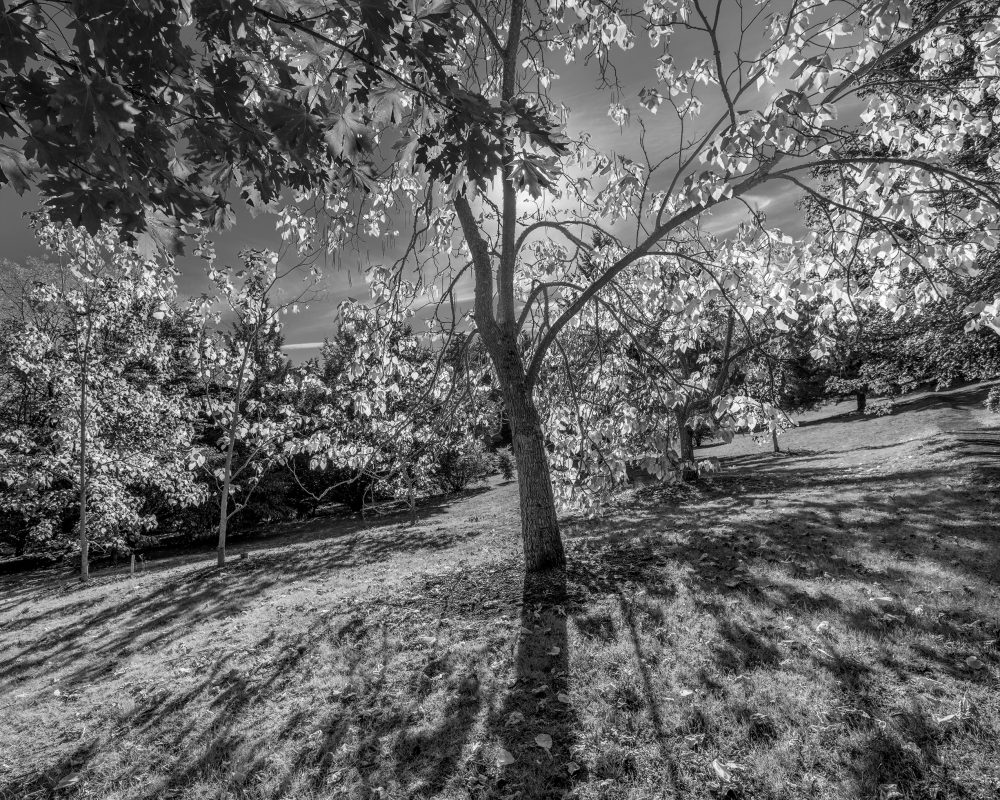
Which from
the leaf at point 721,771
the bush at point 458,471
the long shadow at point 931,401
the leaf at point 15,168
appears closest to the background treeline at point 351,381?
the leaf at point 721,771

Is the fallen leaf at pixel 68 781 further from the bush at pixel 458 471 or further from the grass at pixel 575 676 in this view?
the bush at pixel 458 471

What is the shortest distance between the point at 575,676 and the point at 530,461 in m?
2.51

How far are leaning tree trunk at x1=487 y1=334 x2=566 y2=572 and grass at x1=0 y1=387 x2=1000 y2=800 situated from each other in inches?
17.9

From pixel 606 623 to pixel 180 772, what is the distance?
3510 millimetres

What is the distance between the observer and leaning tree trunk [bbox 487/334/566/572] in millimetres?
6094

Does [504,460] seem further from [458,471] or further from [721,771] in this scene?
[721,771]

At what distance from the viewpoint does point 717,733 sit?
3.20 m

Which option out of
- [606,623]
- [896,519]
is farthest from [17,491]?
[896,519]

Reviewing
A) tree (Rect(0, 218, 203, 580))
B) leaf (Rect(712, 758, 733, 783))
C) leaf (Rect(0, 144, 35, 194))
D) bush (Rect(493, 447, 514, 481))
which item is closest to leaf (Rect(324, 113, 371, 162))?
leaf (Rect(0, 144, 35, 194))

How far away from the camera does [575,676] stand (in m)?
4.06

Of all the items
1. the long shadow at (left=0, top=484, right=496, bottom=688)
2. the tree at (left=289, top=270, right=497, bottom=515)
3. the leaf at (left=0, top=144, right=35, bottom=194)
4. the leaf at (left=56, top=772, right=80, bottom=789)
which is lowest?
the long shadow at (left=0, top=484, right=496, bottom=688)

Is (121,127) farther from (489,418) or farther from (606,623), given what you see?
(489,418)

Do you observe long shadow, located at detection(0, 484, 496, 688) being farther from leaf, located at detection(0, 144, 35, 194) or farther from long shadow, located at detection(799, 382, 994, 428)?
long shadow, located at detection(799, 382, 994, 428)

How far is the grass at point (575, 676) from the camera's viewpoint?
3020mm
